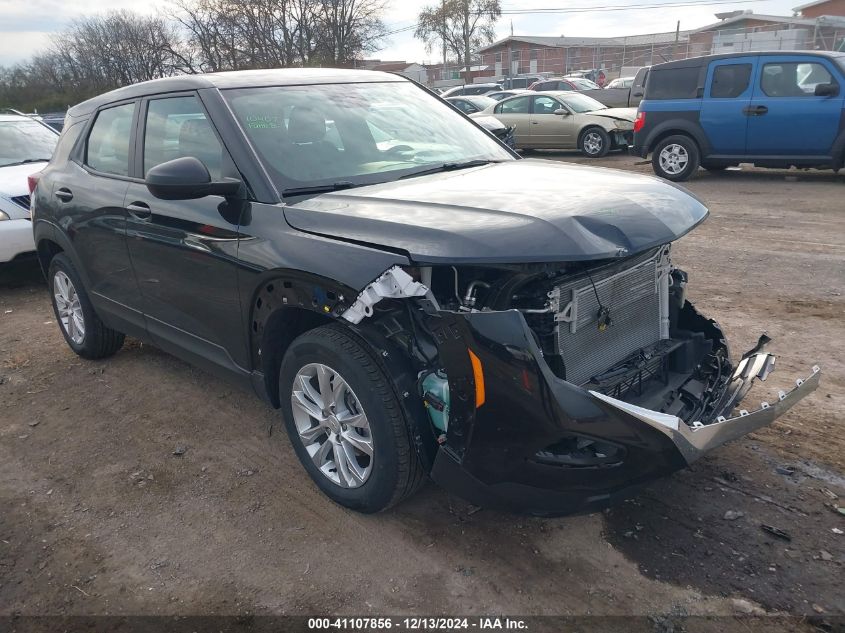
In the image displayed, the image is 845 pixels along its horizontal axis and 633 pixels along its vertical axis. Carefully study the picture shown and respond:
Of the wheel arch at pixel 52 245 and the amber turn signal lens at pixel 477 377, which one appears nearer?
the amber turn signal lens at pixel 477 377

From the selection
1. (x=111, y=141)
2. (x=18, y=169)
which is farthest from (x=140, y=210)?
(x=18, y=169)

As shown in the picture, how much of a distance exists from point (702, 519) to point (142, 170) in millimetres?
3505

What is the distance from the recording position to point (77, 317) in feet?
17.0

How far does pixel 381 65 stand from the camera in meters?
68.3

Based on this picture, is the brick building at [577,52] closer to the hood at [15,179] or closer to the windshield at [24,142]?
the windshield at [24,142]

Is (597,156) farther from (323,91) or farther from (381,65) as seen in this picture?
(381,65)

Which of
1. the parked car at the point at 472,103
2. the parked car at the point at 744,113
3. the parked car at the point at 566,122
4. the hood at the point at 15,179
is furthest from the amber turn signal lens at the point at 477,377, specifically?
the parked car at the point at 472,103

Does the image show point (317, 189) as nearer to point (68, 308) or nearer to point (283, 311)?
point (283, 311)

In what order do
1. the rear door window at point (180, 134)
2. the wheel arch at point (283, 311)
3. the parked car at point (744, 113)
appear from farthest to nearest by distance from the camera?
1. the parked car at point (744, 113)
2. the rear door window at point (180, 134)
3. the wheel arch at point (283, 311)

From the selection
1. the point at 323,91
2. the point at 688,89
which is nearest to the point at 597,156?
the point at 688,89

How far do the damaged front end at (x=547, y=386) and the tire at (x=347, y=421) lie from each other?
0.16 meters

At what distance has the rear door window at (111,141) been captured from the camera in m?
4.18

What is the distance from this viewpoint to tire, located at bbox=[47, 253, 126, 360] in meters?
4.94

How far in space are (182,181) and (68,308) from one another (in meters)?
2.85
